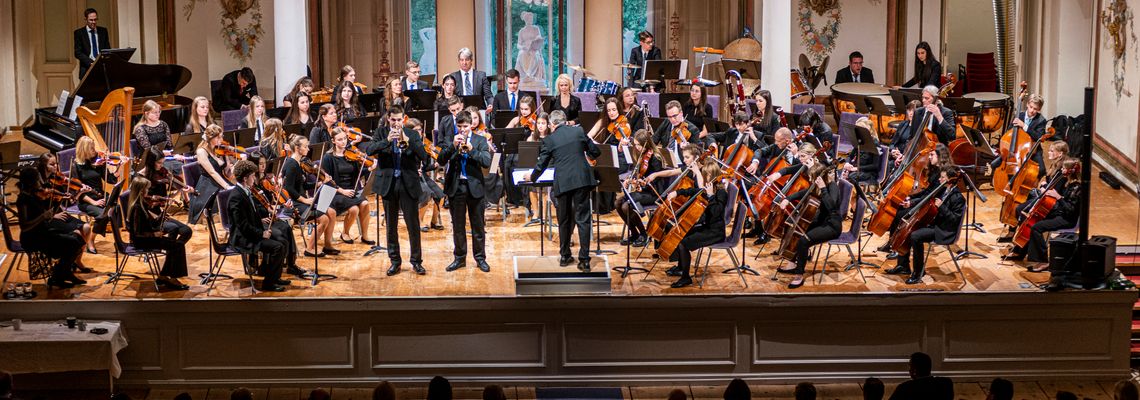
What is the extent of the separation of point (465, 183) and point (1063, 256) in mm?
4201

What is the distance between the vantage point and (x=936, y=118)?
40.0ft

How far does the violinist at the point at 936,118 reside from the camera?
12125 millimetres

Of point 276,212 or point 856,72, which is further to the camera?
point 856,72

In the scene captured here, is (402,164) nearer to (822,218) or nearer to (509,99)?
(509,99)

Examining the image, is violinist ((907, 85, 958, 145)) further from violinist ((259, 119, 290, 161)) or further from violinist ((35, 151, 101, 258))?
violinist ((35, 151, 101, 258))

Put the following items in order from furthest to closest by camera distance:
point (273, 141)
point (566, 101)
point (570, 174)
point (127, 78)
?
point (127, 78), point (566, 101), point (273, 141), point (570, 174)

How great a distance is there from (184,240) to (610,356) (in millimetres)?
3111

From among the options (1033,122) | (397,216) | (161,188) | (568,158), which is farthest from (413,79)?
(1033,122)

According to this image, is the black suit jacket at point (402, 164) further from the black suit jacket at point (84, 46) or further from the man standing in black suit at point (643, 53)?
the black suit jacket at point (84, 46)

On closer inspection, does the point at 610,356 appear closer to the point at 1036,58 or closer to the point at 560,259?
the point at 560,259

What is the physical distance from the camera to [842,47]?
58.4 ft

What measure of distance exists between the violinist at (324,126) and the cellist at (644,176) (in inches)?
97.4

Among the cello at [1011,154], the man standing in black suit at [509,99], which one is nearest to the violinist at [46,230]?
the man standing in black suit at [509,99]

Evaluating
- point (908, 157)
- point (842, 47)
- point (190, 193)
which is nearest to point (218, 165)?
point (190, 193)
